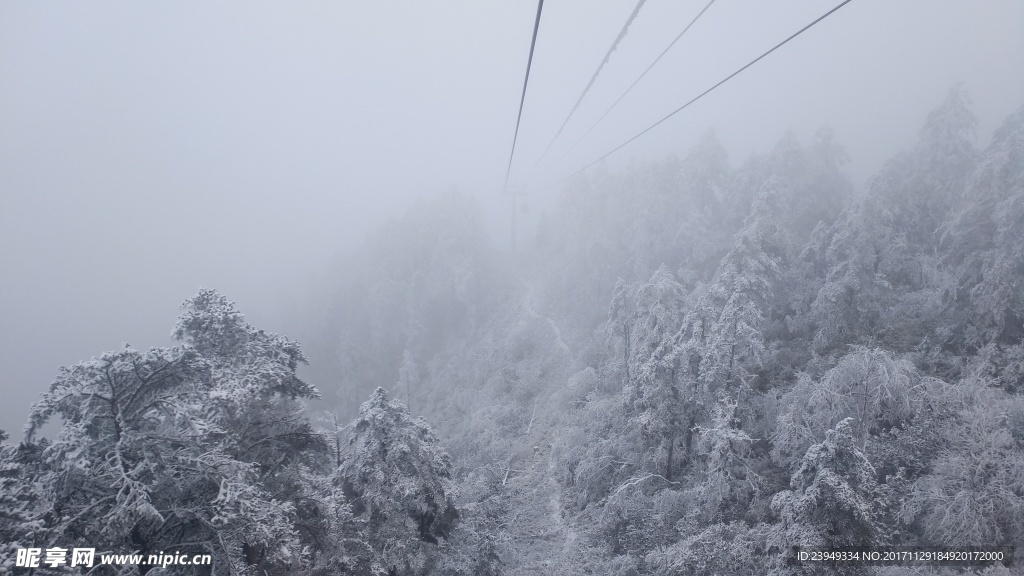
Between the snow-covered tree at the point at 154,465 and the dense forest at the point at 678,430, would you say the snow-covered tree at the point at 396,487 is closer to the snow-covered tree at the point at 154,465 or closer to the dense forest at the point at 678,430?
the dense forest at the point at 678,430

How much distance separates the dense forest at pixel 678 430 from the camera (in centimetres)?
710

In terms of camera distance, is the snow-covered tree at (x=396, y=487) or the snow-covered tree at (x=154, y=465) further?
the snow-covered tree at (x=396, y=487)

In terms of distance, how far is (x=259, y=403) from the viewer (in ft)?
32.1

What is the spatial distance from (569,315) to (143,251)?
198 meters

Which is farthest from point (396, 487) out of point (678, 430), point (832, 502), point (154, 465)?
point (832, 502)

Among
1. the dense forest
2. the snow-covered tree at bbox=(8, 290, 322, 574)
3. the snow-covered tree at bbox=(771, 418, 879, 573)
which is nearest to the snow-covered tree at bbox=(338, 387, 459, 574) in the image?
the dense forest

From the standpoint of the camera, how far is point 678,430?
1484 centimetres

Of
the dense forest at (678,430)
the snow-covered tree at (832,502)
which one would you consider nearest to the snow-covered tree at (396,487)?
the dense forest at (678,430)

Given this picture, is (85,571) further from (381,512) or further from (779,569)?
(779,569)

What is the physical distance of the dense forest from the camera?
7102 mm

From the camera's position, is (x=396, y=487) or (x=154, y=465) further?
(x=396, y=487)

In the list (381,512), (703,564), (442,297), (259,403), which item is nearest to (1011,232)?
(703,564)

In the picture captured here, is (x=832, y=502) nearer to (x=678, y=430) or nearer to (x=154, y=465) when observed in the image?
(x=678, y=430)

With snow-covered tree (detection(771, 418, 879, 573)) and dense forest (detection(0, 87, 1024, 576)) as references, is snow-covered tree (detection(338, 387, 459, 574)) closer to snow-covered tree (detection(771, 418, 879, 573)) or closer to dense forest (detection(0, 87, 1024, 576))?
dense forest (detection(0, 87, 1024, 576))
